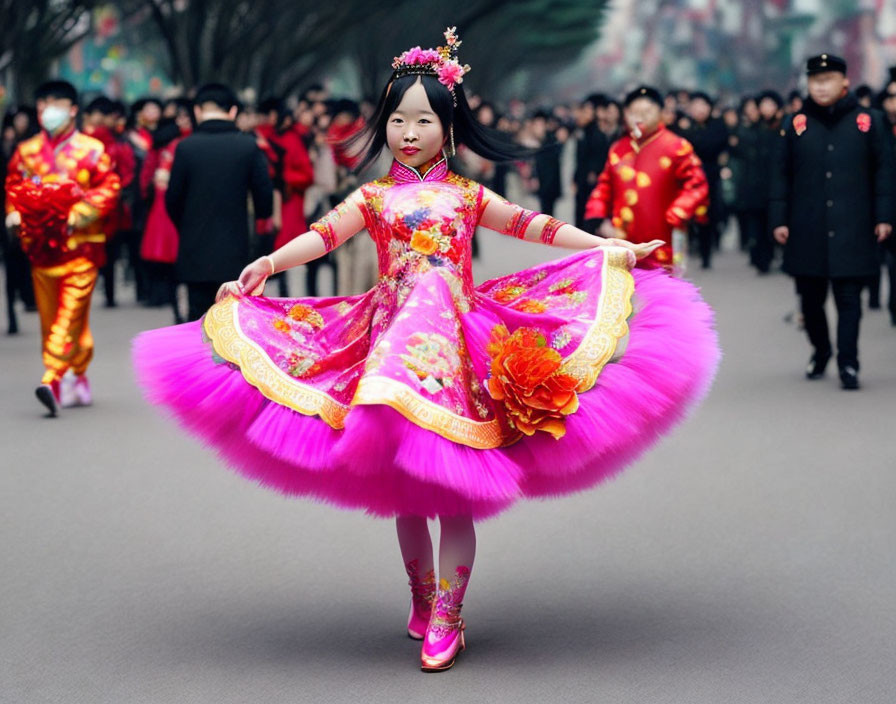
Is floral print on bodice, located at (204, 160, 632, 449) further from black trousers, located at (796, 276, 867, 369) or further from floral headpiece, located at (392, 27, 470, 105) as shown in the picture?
black trousers, located at (796, 276, 867, 369)

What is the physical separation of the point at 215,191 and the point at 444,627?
5545 mm

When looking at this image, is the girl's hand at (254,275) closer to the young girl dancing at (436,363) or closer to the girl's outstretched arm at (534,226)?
the young girl dancing at (436,363)

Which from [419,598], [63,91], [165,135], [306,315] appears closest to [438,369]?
[306,315]

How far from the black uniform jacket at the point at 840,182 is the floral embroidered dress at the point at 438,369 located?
6.01m

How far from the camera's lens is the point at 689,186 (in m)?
11.5

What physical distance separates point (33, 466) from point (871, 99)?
33.0ft

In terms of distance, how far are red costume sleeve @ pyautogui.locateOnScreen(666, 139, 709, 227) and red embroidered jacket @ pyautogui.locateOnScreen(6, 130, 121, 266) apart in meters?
3.44

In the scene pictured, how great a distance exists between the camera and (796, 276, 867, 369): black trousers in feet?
39.2

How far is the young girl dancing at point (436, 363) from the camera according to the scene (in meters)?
5.48

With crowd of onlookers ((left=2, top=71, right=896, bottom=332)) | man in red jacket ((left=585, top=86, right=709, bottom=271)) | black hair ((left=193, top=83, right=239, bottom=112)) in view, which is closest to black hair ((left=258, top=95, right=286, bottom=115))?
crowd of onlookers ((left=2, top=71, right=896, bottom=332))

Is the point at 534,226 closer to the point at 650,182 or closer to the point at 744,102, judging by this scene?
the point at 650,182

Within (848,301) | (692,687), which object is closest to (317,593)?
(692,687)

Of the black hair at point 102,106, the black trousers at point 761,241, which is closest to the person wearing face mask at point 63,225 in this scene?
the black hair at point 102,106

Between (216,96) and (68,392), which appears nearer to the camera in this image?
Result: (216,96)
